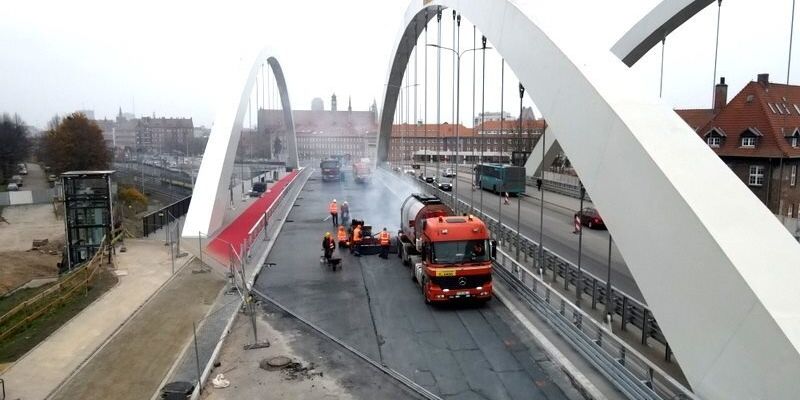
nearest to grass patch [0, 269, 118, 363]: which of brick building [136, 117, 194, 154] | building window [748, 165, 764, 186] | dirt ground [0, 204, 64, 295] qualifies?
dirt ground [0, 204, 64, 295]

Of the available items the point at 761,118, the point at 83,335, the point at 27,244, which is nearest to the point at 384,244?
the point at 83,335

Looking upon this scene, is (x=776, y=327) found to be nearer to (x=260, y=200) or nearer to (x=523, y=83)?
(x=523, y=83)

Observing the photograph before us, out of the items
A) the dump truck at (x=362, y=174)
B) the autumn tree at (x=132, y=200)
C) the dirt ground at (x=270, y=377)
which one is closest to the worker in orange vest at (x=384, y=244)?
the dirt ground at (x=270, y=377)

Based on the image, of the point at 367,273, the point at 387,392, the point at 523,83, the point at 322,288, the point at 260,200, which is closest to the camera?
the point at 387,392

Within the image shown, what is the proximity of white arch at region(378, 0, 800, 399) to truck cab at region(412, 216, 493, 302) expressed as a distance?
3.94m

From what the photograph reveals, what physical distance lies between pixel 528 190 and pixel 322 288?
3161 cm

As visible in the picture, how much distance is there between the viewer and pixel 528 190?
1752 inches

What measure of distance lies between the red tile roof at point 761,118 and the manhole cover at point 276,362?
40.8ft

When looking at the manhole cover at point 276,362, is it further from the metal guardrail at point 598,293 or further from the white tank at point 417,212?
the white tank at point 417,212

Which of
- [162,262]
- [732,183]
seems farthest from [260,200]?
[732,183]

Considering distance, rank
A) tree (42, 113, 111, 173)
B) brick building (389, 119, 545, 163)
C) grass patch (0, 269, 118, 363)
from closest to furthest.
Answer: grass patch (0, 269, 118, 363) < tree (42, 113, 111, 173) < brick building (389, 119, 545, 163)

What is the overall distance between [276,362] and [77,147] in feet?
172

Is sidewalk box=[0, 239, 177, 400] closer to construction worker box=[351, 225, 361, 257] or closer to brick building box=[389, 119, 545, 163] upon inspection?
construction worker box=[351, 225, 361, 257]

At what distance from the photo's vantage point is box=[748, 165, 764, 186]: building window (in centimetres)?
1449
